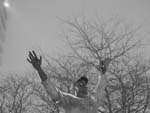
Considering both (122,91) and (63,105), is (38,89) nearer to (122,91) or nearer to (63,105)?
(122,91)

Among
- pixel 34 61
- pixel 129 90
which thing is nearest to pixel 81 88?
pixel 34 61

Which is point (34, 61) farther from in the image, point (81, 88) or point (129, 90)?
point (129, 90)

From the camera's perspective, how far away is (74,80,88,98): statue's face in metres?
3.66

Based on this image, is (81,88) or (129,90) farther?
(129,90)

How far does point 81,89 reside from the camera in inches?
146

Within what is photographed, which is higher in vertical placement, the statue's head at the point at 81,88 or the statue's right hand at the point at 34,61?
the statue's right hand at the point at 34,61

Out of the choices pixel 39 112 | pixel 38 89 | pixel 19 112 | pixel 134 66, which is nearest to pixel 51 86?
pixel 134 66

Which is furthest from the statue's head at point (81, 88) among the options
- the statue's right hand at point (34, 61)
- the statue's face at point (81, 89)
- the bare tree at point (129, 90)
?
the bare tree at point (129, 90)

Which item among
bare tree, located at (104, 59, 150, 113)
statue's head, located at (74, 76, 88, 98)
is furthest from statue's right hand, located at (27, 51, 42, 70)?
bare tree, located at (104, 59, 150, 113)

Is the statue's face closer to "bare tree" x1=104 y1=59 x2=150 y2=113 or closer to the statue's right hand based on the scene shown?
the statue's right hand

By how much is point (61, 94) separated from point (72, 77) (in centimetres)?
1033

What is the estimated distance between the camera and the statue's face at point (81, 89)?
3660 mm

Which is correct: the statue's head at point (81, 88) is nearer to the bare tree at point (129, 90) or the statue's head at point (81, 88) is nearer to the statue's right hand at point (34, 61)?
the statue's right hand at point (34, 61)

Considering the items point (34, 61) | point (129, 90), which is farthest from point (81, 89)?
point (129, 90)
